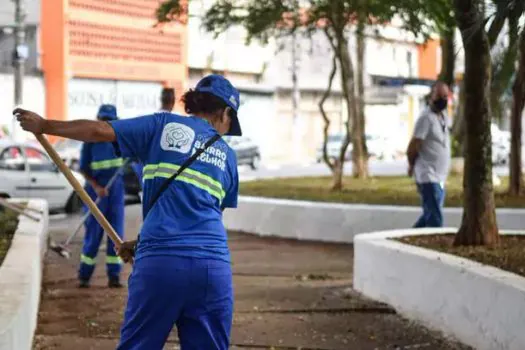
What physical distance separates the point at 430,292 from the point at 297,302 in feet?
5.37

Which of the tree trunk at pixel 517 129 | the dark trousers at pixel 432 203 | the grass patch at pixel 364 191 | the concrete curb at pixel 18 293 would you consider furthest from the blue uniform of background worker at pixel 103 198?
the tree trunk at pixel 517 129

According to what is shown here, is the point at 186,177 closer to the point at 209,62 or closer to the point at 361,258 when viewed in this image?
the point at 361,258

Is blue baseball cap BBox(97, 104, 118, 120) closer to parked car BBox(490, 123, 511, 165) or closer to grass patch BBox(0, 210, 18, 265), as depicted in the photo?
grass patch BBox(0, 210, 18, 265)

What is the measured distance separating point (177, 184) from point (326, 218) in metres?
10.0

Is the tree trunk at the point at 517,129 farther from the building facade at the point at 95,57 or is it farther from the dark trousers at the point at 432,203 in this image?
the building facade at the point at 95,57

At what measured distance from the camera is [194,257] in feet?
15.1

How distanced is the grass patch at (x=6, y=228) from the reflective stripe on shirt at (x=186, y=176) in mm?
3338

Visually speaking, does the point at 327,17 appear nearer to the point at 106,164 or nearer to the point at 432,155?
the point at 432,155

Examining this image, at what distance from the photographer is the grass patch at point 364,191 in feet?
50.6

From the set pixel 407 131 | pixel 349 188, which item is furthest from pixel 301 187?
pixel 407 131

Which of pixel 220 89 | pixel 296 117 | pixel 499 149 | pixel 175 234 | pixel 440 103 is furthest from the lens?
pixel 296 117

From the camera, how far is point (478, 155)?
9.32m

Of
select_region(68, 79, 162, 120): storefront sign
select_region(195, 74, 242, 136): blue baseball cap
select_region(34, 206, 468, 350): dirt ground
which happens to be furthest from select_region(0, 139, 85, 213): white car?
select_region(68, 79, 162, 120): storefront sign

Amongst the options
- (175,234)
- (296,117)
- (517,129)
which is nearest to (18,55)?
(517,129)
